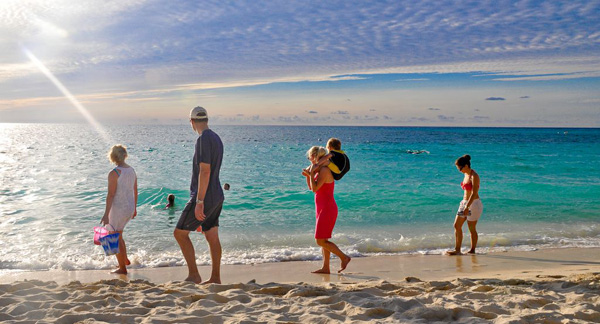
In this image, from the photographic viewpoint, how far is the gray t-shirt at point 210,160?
15.8 ft

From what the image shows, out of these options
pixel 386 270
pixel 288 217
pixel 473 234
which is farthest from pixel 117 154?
pixel 288 217

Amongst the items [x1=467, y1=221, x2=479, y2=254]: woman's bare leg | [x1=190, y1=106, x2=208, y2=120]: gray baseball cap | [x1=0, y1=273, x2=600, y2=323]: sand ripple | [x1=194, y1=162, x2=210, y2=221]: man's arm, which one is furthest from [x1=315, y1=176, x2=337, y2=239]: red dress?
[x1=467, y1=221, x2=479, y2=254]: woman's bare leg

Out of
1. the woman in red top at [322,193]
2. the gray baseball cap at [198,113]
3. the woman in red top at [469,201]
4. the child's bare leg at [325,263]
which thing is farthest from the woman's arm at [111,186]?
the woman in red top at [469,201]

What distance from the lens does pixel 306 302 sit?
4.36 meters

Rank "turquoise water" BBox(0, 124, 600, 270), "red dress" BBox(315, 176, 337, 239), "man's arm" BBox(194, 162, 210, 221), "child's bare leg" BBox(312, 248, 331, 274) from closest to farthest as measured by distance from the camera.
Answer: "man's arm" BBox(194, 162, 210, 221), "red dress" BBox(315, 176, 337, 239), "child's bare leg" BBox(312, 248, 331, 274), "turquoise water" BBox(0, 124, 600, 270)

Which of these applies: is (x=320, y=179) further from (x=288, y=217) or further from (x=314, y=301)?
(x=288, y=217)

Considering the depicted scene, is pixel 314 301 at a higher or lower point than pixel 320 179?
lower

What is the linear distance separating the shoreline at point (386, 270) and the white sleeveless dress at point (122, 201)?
840 mm

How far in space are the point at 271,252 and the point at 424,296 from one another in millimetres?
3688

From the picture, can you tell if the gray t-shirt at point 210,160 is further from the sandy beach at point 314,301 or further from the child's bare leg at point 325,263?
the child's bare leg at point 325,263

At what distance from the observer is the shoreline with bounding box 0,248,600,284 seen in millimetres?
6113

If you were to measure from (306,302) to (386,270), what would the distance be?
2.53 m

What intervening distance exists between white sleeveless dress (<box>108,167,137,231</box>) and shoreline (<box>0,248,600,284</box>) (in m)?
0.84

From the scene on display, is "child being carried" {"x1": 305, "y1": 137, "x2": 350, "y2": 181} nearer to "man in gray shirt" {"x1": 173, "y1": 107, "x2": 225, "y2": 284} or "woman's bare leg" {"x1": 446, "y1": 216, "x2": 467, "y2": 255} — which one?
"man in gray shirt" {"x1": 173, "y1": 107, "x2": 225, "y2": 284}
